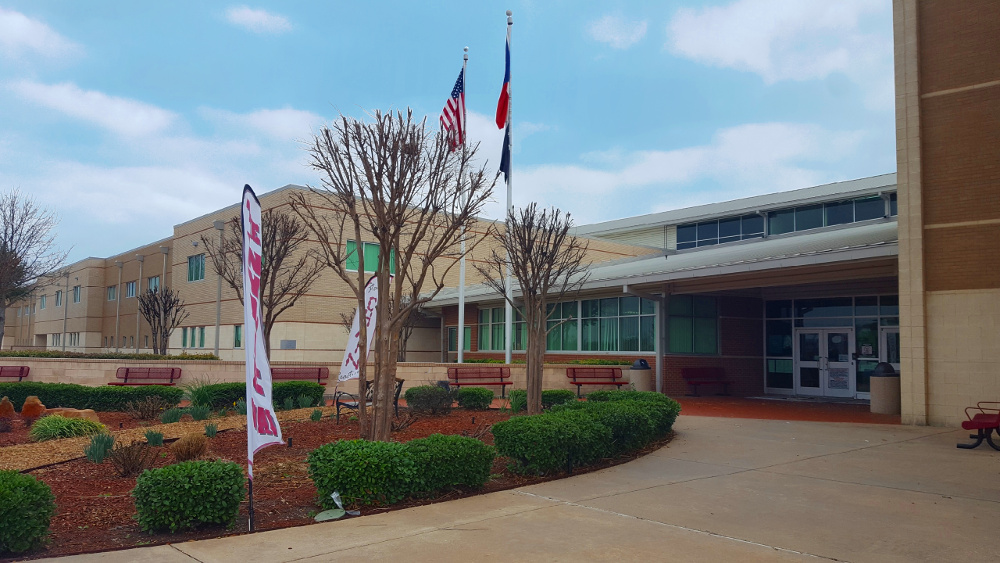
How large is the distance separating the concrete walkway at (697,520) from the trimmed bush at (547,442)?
12.2 inches

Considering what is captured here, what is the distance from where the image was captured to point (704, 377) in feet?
73.6

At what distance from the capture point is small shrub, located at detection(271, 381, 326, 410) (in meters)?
16.2

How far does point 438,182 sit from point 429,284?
26289 mm

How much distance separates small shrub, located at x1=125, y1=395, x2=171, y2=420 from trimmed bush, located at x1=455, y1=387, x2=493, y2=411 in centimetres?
591

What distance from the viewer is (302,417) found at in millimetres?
13875

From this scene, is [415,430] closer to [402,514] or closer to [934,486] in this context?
[402,514]

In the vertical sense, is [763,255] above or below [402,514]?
above

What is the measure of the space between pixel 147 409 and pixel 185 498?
925cm

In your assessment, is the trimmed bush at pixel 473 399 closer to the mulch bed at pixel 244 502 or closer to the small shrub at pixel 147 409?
the mulch bed at pixel 244 502

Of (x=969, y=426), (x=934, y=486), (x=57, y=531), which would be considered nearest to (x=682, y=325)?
(x=969, y=426)

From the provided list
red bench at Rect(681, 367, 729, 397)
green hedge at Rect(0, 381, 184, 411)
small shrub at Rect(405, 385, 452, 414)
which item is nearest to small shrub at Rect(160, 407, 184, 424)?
green hedge at Rect(0, 381, 184, 411)

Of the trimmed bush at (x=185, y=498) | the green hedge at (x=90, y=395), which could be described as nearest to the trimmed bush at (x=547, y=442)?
the trimmed bush at (x=185, y=498)

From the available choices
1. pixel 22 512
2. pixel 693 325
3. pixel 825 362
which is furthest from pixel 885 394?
pixel 22 512

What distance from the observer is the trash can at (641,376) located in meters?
21.4
